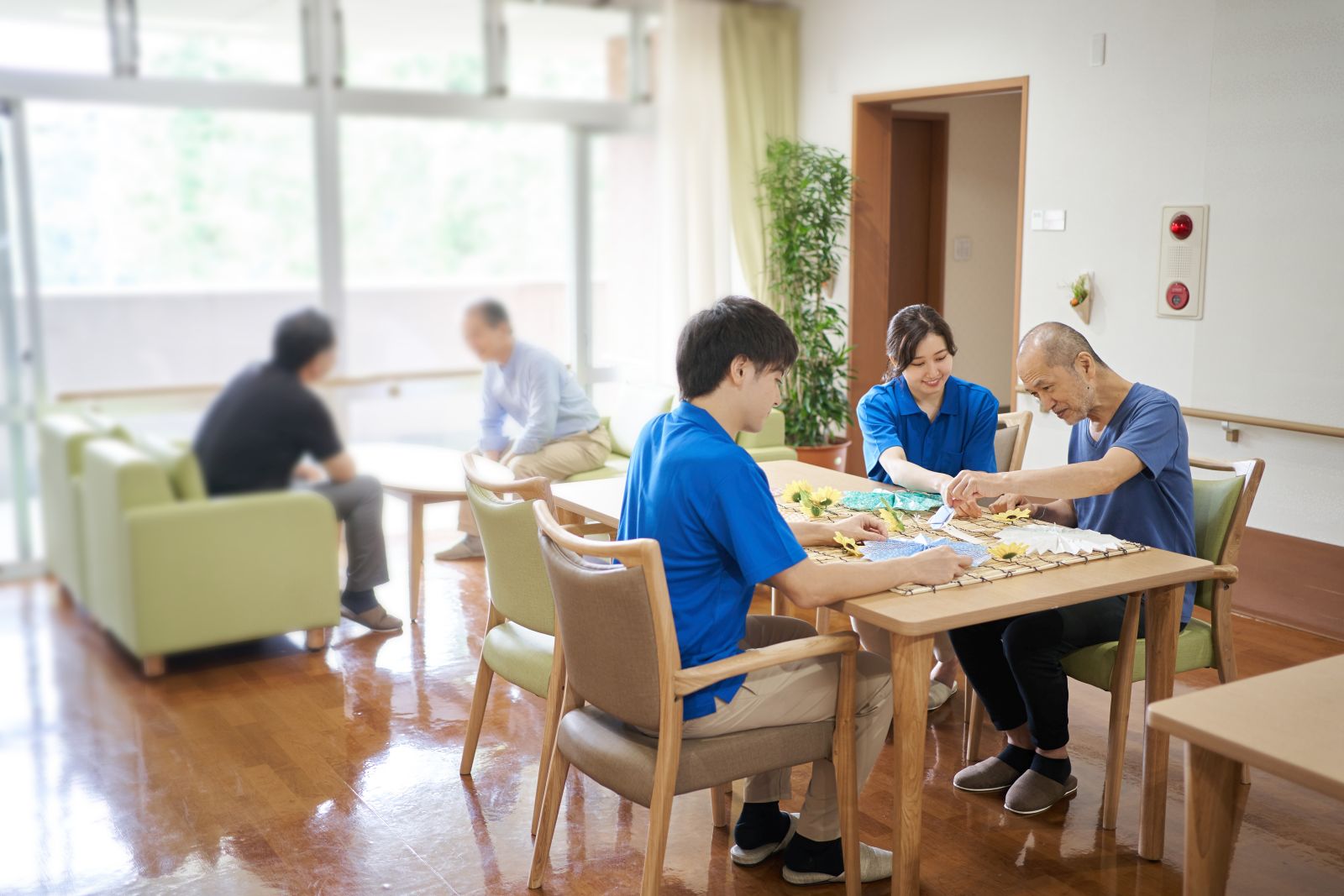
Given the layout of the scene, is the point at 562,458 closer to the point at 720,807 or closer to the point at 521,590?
the point at 521,590

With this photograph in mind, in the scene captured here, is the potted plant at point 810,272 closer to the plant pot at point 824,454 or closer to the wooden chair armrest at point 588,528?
the plant pot at point 824,454

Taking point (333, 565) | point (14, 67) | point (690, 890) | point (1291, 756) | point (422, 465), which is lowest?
point (690, 890)

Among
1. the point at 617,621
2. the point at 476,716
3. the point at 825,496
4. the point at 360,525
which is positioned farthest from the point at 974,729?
the point at 360,525

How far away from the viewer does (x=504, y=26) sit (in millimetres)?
4023

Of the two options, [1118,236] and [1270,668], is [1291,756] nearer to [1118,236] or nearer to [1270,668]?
[1270,668]

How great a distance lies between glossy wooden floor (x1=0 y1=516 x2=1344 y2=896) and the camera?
6.86 feet

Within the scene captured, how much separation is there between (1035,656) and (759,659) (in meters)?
0.77

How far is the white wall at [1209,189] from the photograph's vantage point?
3.77 metres

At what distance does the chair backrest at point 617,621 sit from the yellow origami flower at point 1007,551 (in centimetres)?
69

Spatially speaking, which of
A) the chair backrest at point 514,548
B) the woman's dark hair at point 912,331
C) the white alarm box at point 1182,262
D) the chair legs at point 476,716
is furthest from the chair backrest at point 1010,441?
the chair legs at point 476,716

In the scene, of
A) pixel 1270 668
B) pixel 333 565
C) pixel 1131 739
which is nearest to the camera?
pixel 333 565

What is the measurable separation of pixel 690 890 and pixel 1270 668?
2.01 m

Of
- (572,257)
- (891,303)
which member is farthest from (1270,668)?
(891,303)

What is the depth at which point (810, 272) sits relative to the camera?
549 centimetres
